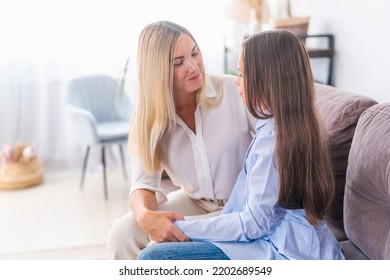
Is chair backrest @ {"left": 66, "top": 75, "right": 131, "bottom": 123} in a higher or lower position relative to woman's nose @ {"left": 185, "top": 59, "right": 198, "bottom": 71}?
lower

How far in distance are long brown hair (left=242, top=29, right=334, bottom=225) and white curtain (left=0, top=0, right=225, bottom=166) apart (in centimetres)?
223

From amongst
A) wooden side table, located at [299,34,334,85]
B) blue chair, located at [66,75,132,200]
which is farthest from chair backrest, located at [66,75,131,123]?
wooden side table, located at [299,34,334,85]

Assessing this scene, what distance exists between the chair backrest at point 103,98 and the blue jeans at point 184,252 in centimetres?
200

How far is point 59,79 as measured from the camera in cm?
327

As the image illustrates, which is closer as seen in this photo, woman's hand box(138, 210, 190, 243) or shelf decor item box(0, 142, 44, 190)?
woman's hand box(138, 210, 190, 243)

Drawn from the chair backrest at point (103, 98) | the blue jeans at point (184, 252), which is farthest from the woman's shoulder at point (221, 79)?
the chair backrest at point (103, 98)

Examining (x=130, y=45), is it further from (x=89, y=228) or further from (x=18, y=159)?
(x=89, y=228)

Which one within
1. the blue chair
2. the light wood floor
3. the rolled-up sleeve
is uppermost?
the rolled-up sleeve

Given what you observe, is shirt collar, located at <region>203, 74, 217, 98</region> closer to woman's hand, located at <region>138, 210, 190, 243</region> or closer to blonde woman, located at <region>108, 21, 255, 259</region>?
blonde woman, located at <region>108, 21, 255, 259</region>

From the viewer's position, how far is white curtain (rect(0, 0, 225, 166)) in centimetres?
314

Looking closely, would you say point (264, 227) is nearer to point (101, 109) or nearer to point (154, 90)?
point (154, 90)

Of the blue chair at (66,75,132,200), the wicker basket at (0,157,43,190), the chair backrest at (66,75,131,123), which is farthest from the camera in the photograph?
the chair backrest at (66,75,131,123)

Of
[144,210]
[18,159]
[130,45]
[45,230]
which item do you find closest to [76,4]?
[130,45]

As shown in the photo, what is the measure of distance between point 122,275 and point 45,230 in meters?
1.53
